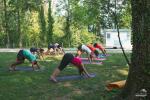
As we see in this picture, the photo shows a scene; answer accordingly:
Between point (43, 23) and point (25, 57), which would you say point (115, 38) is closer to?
point (43, 23)

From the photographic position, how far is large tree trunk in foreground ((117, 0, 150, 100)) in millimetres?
9305

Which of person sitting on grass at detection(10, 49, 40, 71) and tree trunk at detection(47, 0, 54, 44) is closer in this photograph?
person sitting on grass at detection(10, 49, 40, 71)

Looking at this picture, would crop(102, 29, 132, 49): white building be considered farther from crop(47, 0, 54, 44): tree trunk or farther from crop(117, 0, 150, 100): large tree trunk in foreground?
crop(117, 0, 150, 100): large tree trunk in foreground

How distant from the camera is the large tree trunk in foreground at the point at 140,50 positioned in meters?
9.30

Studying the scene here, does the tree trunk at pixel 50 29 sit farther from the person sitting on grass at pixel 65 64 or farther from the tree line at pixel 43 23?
the person sitting on grass at pixel 65 64

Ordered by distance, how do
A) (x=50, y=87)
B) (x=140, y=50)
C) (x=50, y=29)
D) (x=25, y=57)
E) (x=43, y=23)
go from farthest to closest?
1. (x=43, y=23)
2. (x=50, y=29)
3. (x=25, y=57)
4. (x=50, y=87)
5. (x=140, y=50)

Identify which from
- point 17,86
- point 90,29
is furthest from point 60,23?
point 17,86

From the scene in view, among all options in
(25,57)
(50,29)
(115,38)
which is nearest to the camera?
(25,57)

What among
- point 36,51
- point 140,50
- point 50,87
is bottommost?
point 50,87

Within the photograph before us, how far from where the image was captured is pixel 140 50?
30.9 feet

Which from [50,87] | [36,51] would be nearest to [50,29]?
[36,51]

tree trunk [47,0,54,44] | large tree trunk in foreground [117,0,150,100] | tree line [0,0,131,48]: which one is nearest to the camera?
large tree trunk in foreground [117,0,150,100]

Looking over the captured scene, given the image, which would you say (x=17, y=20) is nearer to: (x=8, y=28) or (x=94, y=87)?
(x=8, y=28)

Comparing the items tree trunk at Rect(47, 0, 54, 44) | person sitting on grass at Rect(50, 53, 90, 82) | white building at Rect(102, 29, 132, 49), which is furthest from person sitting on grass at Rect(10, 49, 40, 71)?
tree trunk at Rect(47, 0, 54, 44)
